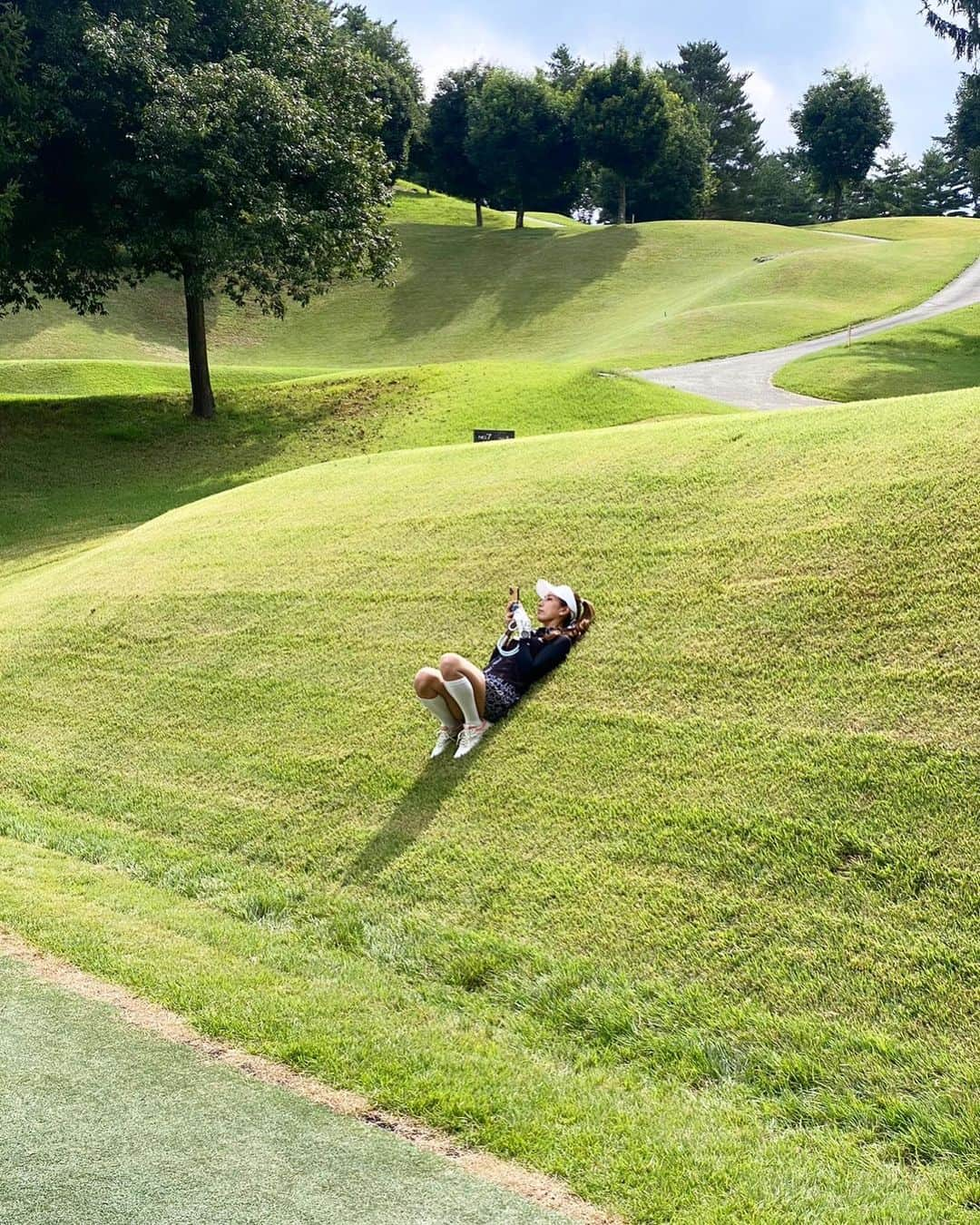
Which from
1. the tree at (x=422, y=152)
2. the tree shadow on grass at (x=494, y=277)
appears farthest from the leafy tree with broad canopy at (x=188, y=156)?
the tree at (x=422, y=152)

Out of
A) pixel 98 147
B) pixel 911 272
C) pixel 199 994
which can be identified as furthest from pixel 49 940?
pixel 911 272

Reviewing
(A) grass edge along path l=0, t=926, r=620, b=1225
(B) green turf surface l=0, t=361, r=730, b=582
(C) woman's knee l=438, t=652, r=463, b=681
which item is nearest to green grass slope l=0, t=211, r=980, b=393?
(B) green turf surface l=0, t=361, r=730, b=582

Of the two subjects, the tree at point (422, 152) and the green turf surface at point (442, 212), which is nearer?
the green turf surface at point (442, 212)

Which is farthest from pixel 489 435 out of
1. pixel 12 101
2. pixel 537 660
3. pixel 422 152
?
pixel 422 152

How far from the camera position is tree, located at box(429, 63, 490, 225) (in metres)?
81.1

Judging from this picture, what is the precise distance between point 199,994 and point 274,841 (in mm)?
2285

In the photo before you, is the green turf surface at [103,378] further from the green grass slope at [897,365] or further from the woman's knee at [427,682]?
→ the woman's knee at [427,682]

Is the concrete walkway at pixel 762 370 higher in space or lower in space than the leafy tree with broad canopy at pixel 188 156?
lower

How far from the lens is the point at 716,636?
877 cm

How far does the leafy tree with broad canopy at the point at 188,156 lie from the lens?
25.8 metres

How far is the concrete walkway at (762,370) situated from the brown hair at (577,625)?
20864 mm

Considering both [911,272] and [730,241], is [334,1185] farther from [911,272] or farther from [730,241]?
[730,241]

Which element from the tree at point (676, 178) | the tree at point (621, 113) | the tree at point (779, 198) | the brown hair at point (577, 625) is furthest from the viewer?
the tree at point (779, 198)

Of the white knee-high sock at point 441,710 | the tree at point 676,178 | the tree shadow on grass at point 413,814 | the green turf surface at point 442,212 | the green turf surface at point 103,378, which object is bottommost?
the tree shadow on grass at point 413,814
